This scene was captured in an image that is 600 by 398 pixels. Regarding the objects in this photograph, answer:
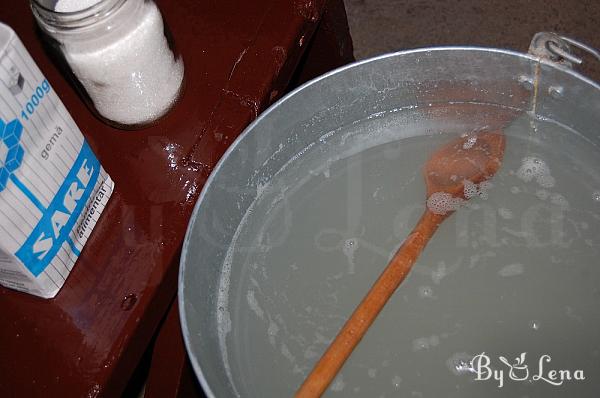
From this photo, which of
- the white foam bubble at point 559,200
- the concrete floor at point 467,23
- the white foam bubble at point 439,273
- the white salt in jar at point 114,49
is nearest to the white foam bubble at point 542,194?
the white foam bubble at point 559,200

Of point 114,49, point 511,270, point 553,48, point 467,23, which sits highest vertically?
point 114,49

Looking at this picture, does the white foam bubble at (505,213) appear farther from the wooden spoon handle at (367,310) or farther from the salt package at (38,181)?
the salt package at (38,181)

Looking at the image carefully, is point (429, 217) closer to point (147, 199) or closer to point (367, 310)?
point (367, 310)

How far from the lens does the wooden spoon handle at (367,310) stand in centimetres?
53

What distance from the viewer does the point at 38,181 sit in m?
0.50

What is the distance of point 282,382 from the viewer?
0.55m

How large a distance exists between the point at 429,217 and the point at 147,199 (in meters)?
0.25

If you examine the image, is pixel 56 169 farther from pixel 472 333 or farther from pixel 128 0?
pixel 472 333

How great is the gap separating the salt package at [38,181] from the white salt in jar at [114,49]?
55mm

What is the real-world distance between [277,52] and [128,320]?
0.29 meters

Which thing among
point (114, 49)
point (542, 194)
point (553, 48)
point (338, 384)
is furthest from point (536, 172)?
point (114, 49)

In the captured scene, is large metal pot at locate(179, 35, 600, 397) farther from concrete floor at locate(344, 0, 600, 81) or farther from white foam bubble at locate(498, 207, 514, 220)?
concrete floor at locate(344, 0, 600, 81)

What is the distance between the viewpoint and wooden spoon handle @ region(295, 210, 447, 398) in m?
0.53

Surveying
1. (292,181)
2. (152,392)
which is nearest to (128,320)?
(152,392)
